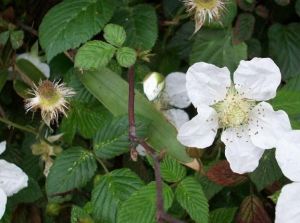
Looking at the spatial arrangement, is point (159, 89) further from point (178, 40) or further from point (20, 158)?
point (20, 158)

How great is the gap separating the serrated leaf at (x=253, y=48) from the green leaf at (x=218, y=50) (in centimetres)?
7

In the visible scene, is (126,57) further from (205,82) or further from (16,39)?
(16,39)

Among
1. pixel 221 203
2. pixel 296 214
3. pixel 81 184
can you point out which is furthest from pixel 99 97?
pixel 296 214

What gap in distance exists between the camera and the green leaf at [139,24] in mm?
1551

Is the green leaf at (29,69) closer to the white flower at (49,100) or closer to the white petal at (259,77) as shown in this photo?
the white flower at (49,100)

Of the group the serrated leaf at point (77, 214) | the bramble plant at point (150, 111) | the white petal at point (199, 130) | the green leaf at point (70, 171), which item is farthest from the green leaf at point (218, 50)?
the serrated leaf at point (77, 214)

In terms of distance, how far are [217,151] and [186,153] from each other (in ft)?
0.63

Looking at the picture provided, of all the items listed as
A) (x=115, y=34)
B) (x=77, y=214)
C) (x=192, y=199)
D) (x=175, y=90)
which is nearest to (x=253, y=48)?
(x=175, y=90)

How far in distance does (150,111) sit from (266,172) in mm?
326

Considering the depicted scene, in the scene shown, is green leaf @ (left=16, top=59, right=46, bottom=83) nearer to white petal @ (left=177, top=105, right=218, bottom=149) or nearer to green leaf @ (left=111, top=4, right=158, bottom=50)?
green leaf @ (left=111, top=4, right=158, bottom=50)

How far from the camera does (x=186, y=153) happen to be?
4.59ft

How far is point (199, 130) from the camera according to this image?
1.29 meters

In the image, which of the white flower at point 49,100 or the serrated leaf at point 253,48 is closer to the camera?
the white flower at point 49,100

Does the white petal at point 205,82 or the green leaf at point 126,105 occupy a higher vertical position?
the white petal at point 205,82
